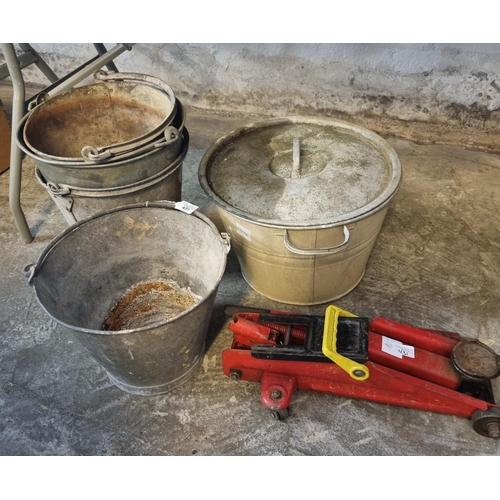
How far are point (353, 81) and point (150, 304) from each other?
7.04 feet

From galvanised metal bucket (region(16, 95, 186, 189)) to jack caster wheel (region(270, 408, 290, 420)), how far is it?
117 centimetres

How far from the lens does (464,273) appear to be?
7.41ft

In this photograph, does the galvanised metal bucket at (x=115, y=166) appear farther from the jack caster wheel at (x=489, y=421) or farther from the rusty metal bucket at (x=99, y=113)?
the jack caster wheel at (x=489, y=421)

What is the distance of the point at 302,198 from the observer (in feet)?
5.93

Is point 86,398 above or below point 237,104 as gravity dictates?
below

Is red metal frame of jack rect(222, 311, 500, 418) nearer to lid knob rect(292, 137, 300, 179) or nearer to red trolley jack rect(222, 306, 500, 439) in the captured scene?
red trolley jack rect(222, 306, 500, 439)

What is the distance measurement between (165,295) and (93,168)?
27.5 inches

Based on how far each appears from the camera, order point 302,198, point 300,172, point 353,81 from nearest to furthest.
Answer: point 302,198, point 300,172, point 353,81

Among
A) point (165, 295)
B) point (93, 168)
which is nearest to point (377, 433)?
point (165, 295)

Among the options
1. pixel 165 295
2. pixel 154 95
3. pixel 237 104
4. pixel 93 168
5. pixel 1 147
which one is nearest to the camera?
pixel 93 168

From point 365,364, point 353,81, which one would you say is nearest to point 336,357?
point 365,364

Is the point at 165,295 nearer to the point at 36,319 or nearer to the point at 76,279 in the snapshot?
the point at 76,279

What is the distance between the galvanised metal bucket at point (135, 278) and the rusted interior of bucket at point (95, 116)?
665mm

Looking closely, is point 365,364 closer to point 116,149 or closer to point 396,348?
point 396,348
